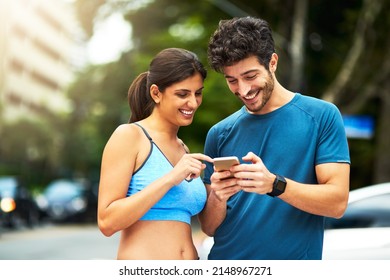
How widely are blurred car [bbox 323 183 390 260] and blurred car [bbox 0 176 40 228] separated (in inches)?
541

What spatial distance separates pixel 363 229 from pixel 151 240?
3377 mm

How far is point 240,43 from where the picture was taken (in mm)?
2754

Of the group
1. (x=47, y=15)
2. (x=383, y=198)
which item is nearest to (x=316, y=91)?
(x=383, y=198)

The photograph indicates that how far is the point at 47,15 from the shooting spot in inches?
2862

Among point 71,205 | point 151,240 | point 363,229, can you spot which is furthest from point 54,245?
point 151,240

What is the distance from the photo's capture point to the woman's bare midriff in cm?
275

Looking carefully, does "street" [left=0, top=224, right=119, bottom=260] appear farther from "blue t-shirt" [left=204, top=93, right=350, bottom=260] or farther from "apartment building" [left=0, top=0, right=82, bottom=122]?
"apartment building" [left=0, top=0, right=82, bottom=122]

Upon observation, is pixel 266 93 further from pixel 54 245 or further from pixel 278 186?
pixel 54 245

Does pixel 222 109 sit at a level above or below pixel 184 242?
above

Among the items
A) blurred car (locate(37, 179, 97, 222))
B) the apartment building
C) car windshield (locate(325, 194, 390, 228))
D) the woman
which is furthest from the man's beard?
the apartment building

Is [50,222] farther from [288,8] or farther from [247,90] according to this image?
[247,90]

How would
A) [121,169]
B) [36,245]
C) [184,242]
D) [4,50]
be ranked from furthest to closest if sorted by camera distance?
[4,50], [36,245], [184,242], [121,169]

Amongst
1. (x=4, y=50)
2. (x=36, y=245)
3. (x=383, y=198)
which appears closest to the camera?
(x=383, y=198)

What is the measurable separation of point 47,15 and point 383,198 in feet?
229
